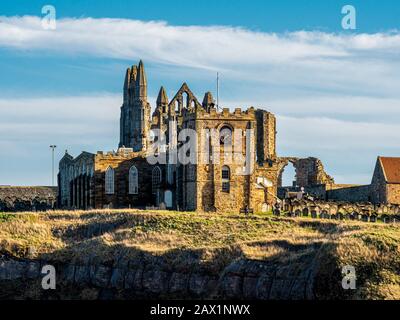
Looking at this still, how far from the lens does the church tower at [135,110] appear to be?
Result: 4414 inches

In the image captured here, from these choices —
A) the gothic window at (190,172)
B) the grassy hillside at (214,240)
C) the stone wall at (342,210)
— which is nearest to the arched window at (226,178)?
the gothic window at (190,172)

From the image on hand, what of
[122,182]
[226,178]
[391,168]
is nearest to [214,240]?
[226,178]

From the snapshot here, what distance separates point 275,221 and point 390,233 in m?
13.9

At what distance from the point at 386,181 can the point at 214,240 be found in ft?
86.3

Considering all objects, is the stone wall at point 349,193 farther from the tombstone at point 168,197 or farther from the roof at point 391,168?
the tombstone at point 168,197

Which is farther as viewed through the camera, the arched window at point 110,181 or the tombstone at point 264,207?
the arched window at point 110,181

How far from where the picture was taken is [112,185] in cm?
8588

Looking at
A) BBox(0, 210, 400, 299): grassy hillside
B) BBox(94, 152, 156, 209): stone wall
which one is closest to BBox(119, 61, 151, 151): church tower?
BBox(94, 152, 156, 209): stone wall

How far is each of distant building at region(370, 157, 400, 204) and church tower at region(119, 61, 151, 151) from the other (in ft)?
97.6

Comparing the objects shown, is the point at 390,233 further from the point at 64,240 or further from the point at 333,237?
the point at 64,240

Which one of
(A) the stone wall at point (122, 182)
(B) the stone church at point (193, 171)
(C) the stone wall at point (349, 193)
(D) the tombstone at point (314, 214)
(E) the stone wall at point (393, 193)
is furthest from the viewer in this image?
(C) the stone wall at point (349, 193)

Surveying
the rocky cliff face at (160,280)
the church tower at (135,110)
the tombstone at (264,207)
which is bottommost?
the rocky cliff face at (160,280)

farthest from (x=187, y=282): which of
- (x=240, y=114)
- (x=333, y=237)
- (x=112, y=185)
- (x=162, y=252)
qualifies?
(x=112, y=185)

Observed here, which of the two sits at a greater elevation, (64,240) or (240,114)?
(240,114)
